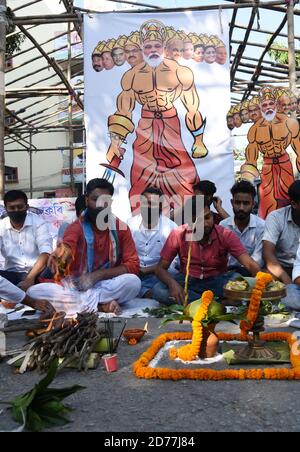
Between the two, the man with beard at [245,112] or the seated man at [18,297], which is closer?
the seated man at [18,297]

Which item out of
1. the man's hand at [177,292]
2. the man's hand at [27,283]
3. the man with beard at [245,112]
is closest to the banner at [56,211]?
the man's hand at [27,283]

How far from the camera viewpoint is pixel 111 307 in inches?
174

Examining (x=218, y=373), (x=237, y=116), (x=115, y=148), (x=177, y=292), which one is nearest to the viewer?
(x=218, y=373)

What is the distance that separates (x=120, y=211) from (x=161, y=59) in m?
2.22

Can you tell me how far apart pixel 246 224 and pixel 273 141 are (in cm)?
214

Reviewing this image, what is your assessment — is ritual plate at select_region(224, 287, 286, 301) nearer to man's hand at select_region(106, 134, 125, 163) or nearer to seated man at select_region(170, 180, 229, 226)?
seated man at select_region(170, 180, 229, 226)

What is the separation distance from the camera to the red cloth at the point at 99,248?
4.55 metres

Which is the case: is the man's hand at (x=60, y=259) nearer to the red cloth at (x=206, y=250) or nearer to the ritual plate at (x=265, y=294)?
the red cloth at (x=206, y=250)

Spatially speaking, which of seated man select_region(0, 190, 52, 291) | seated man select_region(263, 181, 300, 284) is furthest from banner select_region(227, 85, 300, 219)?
seated man select_region(0, 190, 52, 291)

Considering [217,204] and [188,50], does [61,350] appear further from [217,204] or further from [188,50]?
[188,50]

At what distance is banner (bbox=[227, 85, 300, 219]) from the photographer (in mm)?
6680

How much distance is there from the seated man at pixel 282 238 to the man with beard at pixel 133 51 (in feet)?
10.3

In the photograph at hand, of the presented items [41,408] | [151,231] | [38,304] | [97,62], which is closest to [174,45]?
[97,62]

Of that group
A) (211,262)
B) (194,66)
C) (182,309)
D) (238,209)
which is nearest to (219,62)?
(194,66)
